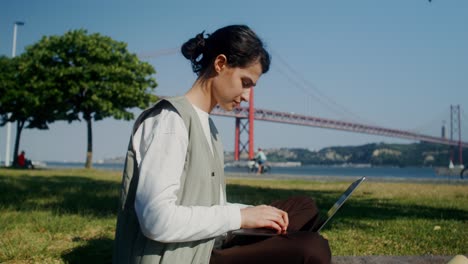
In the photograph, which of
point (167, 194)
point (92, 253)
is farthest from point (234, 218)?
point (92, 253)

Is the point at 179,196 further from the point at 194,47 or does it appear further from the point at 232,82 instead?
the point at 194,47

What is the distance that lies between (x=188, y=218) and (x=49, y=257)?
62.9 inches

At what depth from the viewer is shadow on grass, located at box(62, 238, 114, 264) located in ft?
7.86

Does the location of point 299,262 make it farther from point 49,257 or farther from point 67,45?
A: point 67,45

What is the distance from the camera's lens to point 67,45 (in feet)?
62.7

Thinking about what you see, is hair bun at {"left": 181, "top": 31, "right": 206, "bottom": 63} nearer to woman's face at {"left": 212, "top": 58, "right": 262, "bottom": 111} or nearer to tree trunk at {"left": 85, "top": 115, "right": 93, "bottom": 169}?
woman's face at {"left": 212, "top": 58, "right": 262, "bottom": 111}

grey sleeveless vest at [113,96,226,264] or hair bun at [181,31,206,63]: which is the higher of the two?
hair bun at [181,31,206,63]

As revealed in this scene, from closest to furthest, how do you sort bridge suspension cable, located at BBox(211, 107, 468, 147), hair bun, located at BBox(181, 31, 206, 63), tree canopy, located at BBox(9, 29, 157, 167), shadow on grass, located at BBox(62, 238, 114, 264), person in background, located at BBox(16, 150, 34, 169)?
hair bun, located at BBox(181, 31, 206, 63) → shadow on grass, located at BBox(62, 238, 114, 264) → tree canopy, located at BBox(9, 29, 157, 167) → person in background, located at BBox(16, 150, 34, 169) → bridge suspension cable, located at BBox(211, 107, 468, 147)

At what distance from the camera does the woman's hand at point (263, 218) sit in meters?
1.32

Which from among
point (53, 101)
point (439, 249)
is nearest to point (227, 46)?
point (439, 249)

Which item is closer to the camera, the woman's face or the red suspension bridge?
the woman's face

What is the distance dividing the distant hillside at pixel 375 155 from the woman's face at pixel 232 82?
204 ft

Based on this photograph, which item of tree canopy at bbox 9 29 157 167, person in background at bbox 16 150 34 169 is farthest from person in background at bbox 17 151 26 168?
tree canopy at bbox 9 29 157 167

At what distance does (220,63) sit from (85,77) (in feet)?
60.1
